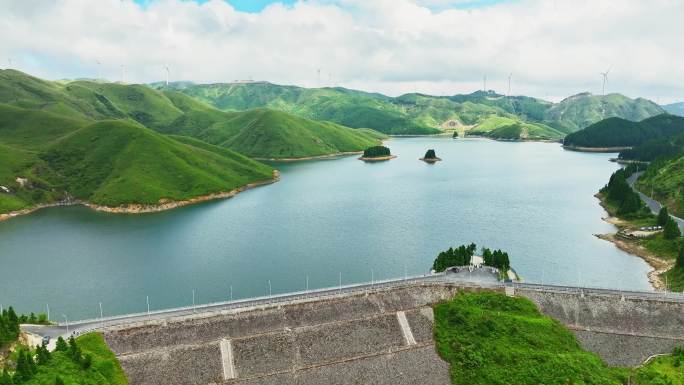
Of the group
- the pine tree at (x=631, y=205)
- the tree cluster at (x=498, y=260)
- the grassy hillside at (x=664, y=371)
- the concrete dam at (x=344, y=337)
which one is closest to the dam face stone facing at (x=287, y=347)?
the concrete dam at (x=344, y=337)

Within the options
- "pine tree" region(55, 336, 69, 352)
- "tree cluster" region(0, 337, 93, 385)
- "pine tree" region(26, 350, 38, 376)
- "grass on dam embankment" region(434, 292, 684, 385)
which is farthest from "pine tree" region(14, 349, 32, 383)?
"grass on dam embankment" region(434, 292, 684, 385)

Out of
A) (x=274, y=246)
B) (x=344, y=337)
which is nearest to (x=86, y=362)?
(x=344, y=337)

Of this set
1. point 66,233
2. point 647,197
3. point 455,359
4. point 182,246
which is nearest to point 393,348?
point 455,359

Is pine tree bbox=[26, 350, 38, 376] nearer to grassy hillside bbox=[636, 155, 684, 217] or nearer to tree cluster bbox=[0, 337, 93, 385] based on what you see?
tree cluster bbox=[0, 337, 93, 385]

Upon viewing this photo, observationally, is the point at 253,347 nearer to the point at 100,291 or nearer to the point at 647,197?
the point at 100,291

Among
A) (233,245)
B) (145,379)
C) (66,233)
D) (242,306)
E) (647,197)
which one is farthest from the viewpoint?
(647,197)

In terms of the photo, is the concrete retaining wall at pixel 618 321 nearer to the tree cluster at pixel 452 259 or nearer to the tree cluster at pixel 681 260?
the tree cluster at pixel 452 259
